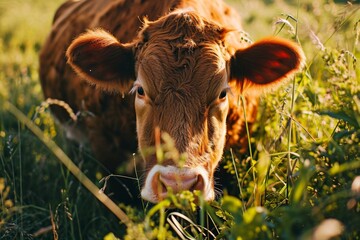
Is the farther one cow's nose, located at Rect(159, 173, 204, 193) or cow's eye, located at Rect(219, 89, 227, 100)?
cow's eye, located at Rect(219, 89, 227, 100)

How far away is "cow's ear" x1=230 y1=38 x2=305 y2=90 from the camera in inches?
143

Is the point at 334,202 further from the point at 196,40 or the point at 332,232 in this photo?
the point at 196,40

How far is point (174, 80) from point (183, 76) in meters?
0.06

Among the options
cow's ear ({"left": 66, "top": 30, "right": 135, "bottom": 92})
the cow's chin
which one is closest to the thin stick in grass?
the cow's chin

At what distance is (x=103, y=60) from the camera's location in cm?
388

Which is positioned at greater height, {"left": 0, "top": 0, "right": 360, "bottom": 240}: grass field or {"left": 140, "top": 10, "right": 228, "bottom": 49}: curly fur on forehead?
{"left": 140, "top": 10, "right": 228, "bottom": 49}: curly fur on forehead

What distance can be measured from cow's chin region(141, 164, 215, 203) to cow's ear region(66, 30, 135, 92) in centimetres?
102

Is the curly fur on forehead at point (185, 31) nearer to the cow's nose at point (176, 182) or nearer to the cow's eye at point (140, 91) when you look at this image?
the cow's eye at point (140, 91)

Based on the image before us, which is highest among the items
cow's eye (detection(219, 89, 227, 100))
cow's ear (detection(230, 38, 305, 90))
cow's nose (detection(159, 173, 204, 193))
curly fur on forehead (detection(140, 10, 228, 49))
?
curly fur on forehead (detection(140, 10, 228, 49))

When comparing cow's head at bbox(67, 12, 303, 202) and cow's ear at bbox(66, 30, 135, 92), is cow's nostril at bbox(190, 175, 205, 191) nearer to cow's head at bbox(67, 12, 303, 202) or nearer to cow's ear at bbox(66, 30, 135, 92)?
cow's head at bbox(67, 12, 303, 202)

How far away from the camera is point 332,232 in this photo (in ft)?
5.57

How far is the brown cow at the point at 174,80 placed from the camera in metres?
3.27

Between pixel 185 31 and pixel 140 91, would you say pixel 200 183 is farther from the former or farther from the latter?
pixel 185 31

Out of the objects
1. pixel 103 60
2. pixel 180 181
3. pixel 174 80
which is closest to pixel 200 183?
pixel 180 181
